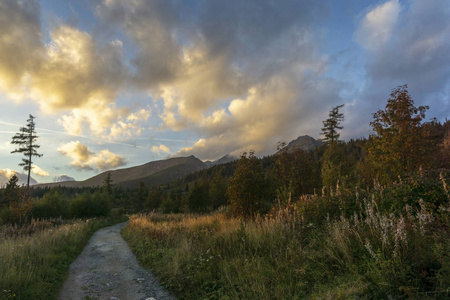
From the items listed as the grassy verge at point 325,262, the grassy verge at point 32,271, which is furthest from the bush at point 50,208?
the grassy verge at point 325,262

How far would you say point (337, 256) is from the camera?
15.0ft

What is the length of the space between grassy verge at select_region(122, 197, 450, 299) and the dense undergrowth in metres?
0.01

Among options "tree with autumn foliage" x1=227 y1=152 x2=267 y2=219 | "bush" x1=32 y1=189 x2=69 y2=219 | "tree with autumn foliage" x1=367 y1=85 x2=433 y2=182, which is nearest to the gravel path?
"tree with autumn foliage" x1=227 y1=152 x2=267 y2=219

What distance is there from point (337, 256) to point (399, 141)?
9.53m

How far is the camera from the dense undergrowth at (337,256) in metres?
3.27

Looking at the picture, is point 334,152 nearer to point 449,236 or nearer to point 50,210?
point 449,236

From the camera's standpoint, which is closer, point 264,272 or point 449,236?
point 449,236

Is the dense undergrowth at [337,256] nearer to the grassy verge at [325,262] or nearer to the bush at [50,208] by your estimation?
the grassy verge at [325,262]

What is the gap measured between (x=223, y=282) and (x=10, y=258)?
6.40 meters

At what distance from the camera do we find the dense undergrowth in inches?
129

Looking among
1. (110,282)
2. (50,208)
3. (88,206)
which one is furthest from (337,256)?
(88,206)

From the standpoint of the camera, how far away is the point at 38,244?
347 inches

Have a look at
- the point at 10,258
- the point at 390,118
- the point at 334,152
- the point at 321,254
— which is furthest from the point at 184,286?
the point at 334,152

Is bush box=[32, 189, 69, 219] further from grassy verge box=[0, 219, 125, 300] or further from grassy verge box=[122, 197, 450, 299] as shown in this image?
grassy verge box=[122, 197, 450, 299]
